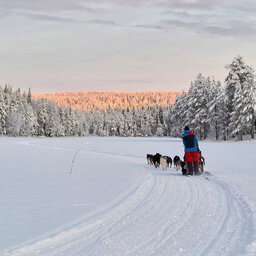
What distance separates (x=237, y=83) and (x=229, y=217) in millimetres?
47171

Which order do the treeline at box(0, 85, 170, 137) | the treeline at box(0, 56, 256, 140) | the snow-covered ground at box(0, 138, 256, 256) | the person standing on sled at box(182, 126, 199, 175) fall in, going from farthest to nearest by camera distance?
the treeline at box(0, 85, 170, 137) → the treeline at box(0, 56, 256, 140) → the person standing on sled at box(182, 126, 199, 175) → the snow-covered ground at box(0, 138, 256, 256)

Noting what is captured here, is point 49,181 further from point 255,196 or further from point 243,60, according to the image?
point 243,60

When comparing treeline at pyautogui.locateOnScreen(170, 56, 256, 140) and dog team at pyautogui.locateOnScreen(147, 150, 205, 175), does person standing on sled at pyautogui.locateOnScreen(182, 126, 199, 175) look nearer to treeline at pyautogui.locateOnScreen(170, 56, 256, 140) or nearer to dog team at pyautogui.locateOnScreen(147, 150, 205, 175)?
dog team at pyautogui.locateOnScreen(147, 150, 205, 175)

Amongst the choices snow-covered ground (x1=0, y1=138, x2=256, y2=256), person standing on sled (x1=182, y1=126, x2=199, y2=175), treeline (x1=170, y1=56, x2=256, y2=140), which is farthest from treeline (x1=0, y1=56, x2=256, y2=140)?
snow-covered ground (x1=0, y1=138, x2=256, y2=256)

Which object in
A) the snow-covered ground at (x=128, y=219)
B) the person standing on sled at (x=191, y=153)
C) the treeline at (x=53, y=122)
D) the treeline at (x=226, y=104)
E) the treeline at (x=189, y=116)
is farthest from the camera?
the treeline at (x=53, y=122)

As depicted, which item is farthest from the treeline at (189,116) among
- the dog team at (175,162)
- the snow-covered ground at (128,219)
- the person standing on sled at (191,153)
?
the snow-covered ground at (128,219)

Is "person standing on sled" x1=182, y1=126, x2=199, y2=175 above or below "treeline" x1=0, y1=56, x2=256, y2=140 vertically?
below

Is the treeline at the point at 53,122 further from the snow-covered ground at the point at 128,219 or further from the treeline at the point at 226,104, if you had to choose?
the snow-covered ground at the point at 128,219

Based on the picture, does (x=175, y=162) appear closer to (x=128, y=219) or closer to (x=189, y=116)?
(x=128, y=219)

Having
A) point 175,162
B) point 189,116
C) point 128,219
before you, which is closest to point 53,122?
point 189,116

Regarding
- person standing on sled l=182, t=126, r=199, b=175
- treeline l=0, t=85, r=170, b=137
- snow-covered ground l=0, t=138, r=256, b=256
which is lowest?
snow-covered ground l=0, t=138, r=256, b=256

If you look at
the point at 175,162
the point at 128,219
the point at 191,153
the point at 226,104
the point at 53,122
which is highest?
the point at 226,104

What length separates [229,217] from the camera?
685 centimetres

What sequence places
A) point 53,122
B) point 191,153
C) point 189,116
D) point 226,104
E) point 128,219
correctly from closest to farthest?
1. point 128,219
2. point 191,153
3. point 226,104
4. point 189,116
5. point 53,122
